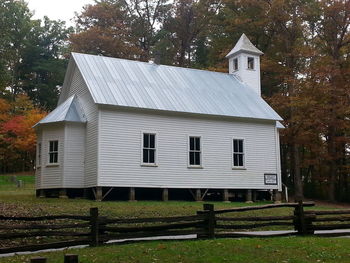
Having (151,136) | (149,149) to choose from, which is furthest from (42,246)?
(151,136)

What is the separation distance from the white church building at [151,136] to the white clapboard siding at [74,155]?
0.16 ft

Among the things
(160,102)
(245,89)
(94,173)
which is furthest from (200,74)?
(94,173)

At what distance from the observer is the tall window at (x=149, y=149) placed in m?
23.9

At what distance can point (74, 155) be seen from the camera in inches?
939

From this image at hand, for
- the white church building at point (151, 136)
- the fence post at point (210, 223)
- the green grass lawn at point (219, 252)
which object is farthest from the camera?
the white church building at point (151, 136)

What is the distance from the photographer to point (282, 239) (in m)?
A: 13.7

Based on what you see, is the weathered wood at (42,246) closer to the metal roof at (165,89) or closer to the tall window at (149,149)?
the metal roof at (165,89)

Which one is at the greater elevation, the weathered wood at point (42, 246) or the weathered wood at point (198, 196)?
the weathered wood at point (198, 196)

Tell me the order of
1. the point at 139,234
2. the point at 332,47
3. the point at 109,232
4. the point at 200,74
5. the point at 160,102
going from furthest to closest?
the point at 332,47 < the point at 200,74 < the point at 160,102 < the point at 109,232 < the point at 139,234

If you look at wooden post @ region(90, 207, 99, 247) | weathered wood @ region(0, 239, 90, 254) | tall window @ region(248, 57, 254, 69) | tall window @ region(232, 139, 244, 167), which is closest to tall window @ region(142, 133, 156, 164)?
tall window @ region(232, 139, 244, 167)

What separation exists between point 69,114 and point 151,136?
4324 mm

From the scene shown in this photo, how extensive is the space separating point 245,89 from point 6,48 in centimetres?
3262

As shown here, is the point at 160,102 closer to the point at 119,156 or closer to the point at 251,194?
the point at 119,156

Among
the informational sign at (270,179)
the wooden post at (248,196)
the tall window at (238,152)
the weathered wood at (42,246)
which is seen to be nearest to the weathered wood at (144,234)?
the weathered wood at (42,246)
